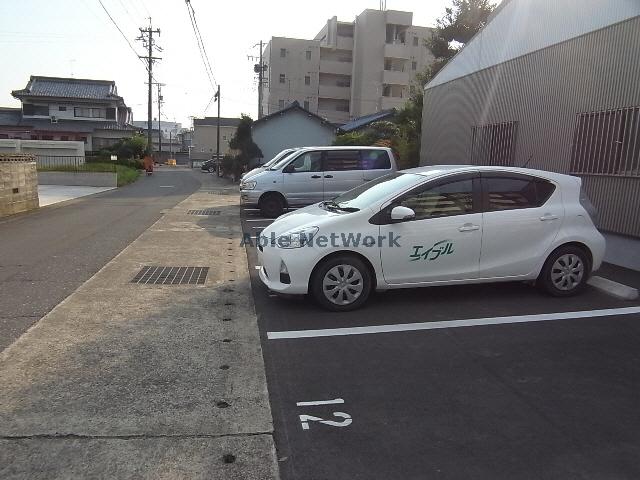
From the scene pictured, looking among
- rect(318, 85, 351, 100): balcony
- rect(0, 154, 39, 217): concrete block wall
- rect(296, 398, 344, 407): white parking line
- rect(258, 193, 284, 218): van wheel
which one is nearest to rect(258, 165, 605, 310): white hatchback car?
rect(296, 398, 344, 407): white parking line

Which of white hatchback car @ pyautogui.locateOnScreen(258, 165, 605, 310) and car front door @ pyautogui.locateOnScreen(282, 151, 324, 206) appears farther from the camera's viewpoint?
car front door @ pyautogui.locateOnScreen(282, 151, 324, 206)

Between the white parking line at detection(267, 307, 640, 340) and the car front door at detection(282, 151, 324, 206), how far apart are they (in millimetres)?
8433

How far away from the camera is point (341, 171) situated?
1337 cm

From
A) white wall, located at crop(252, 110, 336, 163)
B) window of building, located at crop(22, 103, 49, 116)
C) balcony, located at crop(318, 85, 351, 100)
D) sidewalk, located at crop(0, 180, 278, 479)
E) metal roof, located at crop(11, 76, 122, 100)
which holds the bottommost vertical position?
sidewalk, located at crop(0, 180, 278, 479)

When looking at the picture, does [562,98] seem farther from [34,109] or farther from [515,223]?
[34,109]

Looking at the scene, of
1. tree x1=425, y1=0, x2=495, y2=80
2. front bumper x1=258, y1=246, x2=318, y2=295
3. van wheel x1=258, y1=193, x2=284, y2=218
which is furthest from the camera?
tree x1=425, y1=0, x2=495, y2=80

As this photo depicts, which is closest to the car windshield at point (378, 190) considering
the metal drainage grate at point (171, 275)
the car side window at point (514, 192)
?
the car side window at point (514, 192)

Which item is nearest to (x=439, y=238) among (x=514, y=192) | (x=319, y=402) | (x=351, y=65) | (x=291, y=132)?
(x=514, y=192)

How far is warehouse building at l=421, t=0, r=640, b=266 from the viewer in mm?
8031

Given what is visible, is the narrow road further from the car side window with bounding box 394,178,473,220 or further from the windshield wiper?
the car side window with bounding box 394,178,473,220

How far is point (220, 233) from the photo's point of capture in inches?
443

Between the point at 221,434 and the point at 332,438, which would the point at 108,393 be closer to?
the point at 221,434

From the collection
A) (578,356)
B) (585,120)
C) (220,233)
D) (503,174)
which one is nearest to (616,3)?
(585,120)

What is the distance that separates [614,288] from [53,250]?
26.5ft
